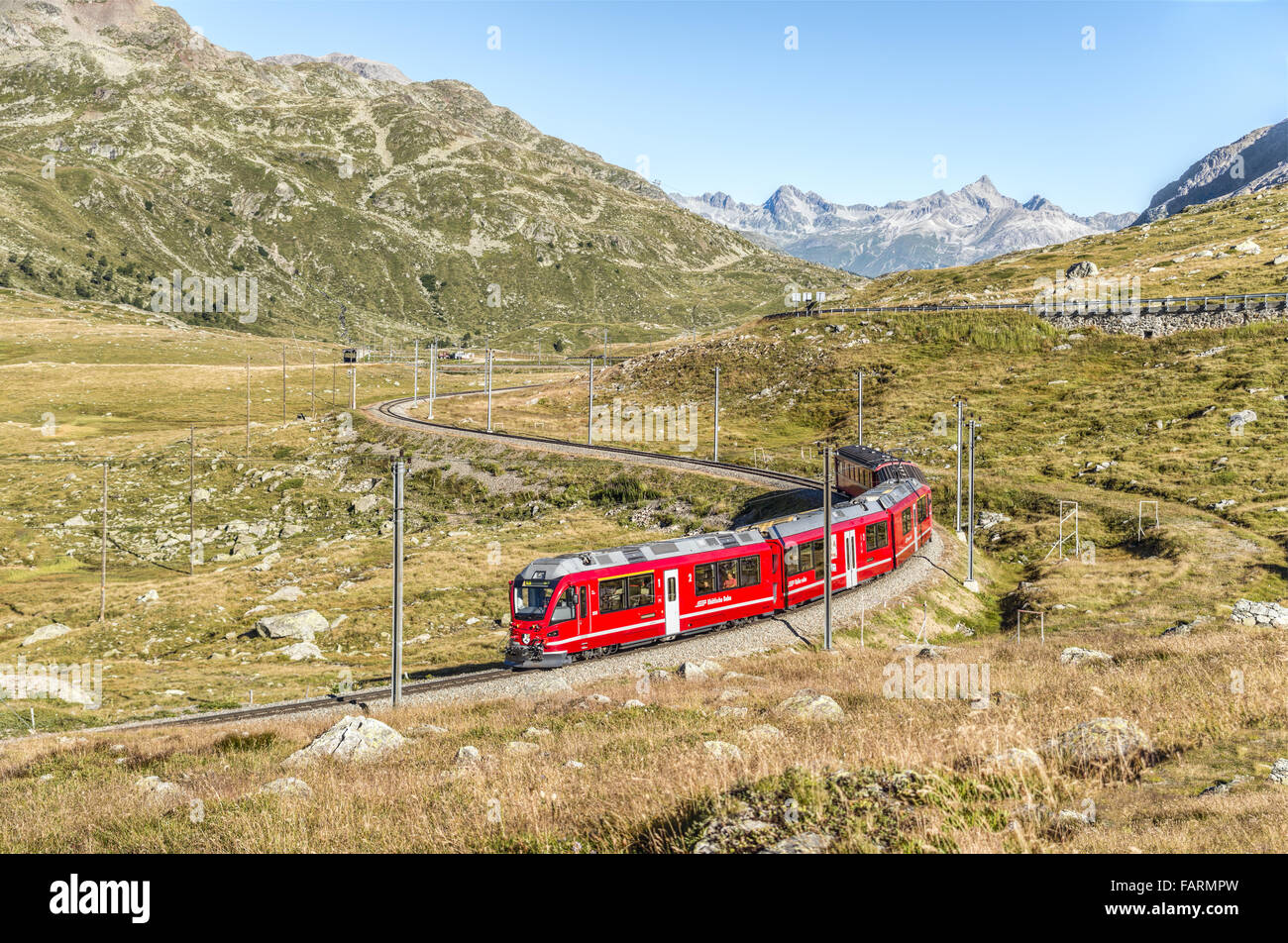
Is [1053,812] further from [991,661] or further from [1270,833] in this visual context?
[991,661]

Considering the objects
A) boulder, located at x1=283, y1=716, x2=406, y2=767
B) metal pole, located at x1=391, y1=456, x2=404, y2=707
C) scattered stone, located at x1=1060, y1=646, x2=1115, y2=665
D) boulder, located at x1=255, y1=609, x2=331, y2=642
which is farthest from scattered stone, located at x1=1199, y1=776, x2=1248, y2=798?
boulder, located at x1=255, y1=609, x2=331, y2=642

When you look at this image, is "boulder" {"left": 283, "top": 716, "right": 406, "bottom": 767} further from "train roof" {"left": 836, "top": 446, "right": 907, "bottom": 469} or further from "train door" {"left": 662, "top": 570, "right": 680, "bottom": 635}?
"train roof" {"left": 836, "top": 446, "right": 907, "bottom": 469}

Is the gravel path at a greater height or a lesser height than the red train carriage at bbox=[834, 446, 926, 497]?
lesser

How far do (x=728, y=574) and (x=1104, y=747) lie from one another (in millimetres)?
24043

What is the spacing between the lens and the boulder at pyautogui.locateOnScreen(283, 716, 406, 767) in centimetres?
1706

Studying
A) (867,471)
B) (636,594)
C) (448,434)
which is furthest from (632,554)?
(448,434)

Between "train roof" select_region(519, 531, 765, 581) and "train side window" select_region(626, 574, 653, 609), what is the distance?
686 mm

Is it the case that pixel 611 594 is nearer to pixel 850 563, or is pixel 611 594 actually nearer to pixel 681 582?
pixel 681 582

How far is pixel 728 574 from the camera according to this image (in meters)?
35.1

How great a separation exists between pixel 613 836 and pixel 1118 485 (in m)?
65.3

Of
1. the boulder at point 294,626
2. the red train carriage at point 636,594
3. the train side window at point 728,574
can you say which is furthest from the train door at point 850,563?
the boulder at point 294,626

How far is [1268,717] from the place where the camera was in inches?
509
